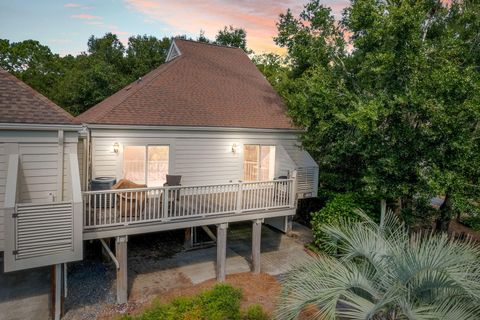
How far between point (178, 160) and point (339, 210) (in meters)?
6.24

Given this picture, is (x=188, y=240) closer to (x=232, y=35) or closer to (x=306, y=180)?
(x=306, y=180)

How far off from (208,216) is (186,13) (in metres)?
12.1

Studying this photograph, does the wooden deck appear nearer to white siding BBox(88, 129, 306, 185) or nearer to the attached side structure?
the attached side structure

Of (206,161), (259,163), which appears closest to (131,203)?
(206,161)

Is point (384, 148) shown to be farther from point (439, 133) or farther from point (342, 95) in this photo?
point (342, 95)

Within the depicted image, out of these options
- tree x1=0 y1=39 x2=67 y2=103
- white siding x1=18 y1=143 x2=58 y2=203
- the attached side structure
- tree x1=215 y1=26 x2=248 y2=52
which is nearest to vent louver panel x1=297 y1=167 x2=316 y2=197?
the attached side structure

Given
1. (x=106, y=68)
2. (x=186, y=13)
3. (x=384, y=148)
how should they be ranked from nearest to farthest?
(x=384, y=148) → (x=186, y=13) → (x=106, y=68)

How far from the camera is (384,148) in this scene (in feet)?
33.3

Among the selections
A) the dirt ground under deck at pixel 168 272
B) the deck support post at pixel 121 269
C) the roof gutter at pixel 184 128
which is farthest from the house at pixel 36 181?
the roof gutter at pixel 184 128

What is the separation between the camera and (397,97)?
9227 mm

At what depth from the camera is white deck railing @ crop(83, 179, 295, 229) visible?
808 cm

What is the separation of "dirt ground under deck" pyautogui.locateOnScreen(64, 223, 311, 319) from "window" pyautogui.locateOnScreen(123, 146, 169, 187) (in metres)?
2.78

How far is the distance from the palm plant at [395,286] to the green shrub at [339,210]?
690cm

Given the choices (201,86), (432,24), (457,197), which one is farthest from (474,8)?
(201,86)
